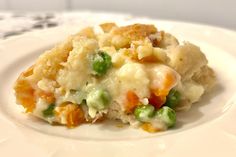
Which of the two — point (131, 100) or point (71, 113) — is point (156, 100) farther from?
point (71, 113)

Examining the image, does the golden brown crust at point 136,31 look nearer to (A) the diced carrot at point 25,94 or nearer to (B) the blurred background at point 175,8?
(A) the diced carrot at point 25,94

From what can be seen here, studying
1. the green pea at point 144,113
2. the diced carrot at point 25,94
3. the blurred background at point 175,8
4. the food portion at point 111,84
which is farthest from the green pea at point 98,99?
the blurred background at point 175,8

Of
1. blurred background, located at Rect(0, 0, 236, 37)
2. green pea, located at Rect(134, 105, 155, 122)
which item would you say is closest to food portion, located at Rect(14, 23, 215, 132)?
green pea, located at Rect(134, 105, 155, 122)

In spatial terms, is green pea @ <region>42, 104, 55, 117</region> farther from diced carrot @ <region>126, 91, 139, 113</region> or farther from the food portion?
diced carrot @ <region>126, 91, 139, 113</region>

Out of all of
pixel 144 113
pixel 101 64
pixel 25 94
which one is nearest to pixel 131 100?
pixel 144 113

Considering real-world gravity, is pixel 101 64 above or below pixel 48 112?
above

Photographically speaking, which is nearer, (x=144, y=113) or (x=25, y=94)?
(x=144, y=113)

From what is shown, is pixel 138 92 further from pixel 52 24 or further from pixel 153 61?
pixel 52 24
